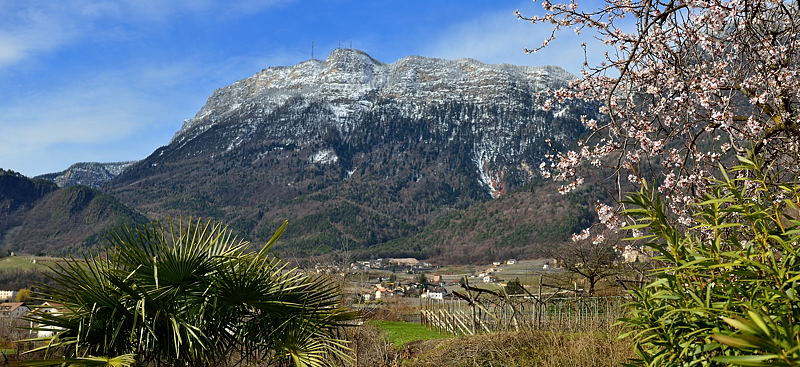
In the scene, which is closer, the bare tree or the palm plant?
the palm plant

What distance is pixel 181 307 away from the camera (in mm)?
6121

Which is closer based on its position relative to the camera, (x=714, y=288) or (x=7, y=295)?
(x=714, y=288)

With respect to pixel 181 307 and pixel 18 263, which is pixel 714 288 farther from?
pixel 18 263

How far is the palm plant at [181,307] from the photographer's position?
5.84m

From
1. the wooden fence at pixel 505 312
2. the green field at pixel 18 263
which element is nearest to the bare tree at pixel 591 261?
the wooden fence at pixel 505 312

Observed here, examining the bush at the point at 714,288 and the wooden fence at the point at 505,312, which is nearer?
the bush at the point at 714,288

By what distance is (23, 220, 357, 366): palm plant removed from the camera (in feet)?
19.2

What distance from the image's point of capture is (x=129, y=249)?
604cm

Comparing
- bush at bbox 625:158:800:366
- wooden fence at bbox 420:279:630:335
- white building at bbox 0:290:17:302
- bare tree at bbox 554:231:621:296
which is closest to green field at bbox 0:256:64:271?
white building at bbox 0:290:17:302

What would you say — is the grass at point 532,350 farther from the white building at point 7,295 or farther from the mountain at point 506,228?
the mountain at point 506,228

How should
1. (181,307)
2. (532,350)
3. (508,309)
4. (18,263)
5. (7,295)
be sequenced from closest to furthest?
(181,307) → (532,350) → (508,309) → (7,295) → (18,263)

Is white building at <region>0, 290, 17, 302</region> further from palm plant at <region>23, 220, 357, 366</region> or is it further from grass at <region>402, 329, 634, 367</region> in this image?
palm plant at <region>23, 220, 357, 366</region>

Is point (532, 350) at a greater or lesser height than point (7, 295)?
greater

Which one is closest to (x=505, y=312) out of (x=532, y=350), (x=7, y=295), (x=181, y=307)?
(x=532, y=350)
